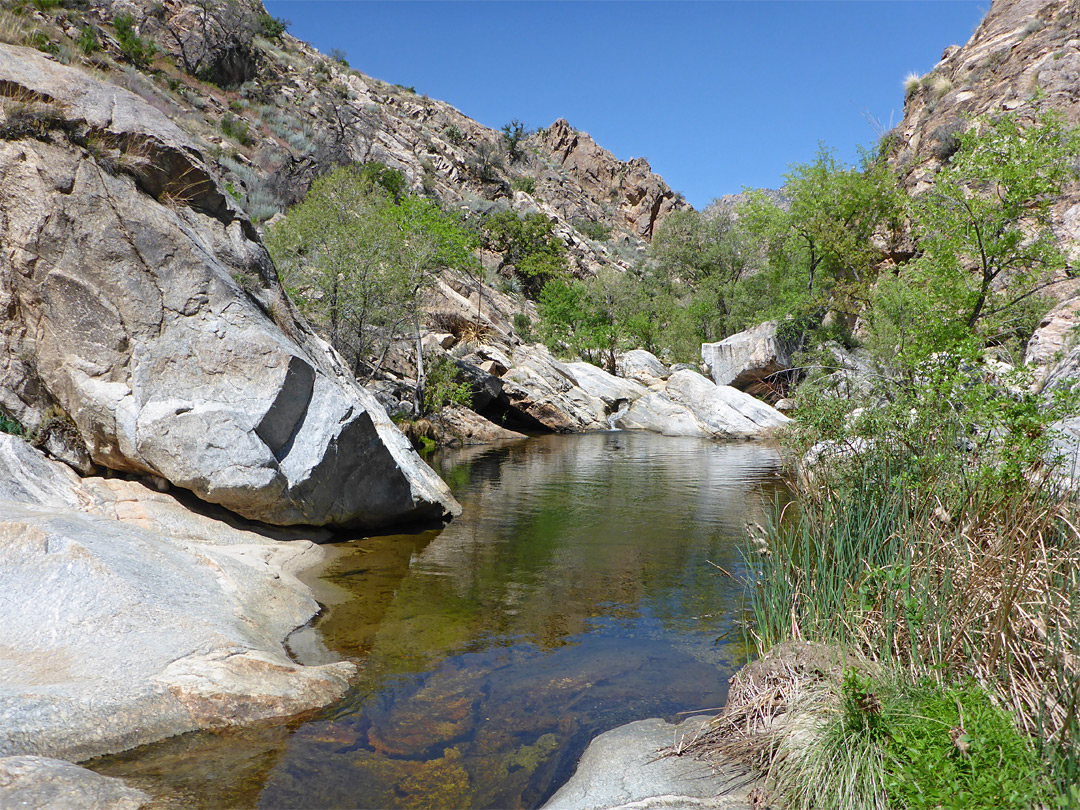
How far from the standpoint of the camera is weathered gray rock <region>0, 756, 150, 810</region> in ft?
12.4

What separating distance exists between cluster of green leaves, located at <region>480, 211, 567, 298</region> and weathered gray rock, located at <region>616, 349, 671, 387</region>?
16.4 m

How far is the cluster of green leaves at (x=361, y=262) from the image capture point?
2339cm

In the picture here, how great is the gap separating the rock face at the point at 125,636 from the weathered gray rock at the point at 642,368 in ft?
120

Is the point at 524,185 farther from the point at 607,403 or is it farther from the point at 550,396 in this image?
the point at 550,396

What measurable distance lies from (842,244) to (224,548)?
3639cm

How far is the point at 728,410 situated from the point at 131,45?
40956 millimetres

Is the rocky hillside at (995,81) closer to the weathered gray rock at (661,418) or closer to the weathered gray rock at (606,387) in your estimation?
the weathered gray rock at (661,418)

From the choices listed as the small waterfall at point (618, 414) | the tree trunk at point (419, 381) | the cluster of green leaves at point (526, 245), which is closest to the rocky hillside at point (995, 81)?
the small waterfall at point (618, 414)

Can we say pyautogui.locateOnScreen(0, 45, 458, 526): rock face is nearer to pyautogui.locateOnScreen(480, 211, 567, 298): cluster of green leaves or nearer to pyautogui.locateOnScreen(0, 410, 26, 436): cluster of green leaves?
pyautogui.locateOnScreen(0, 410, 26, 436): cluster of green leaves

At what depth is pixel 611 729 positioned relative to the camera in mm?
5590

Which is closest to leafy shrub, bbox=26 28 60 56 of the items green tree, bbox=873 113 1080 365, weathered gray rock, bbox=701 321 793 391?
green tree, bbox=873 113 1080 365

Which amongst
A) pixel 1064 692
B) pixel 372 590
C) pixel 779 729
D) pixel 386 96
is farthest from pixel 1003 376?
pixel 386 96

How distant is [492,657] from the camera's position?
7.04 meters

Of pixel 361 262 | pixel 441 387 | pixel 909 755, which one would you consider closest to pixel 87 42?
pixel 361 262
